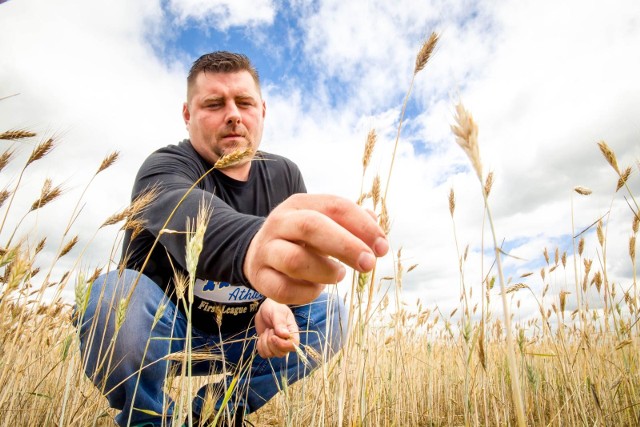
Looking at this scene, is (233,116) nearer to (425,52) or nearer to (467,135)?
(425,52)

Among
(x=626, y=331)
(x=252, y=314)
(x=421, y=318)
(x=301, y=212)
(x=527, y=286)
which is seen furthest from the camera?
(x=421, y=318)

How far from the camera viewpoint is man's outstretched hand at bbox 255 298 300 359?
82.5 inches

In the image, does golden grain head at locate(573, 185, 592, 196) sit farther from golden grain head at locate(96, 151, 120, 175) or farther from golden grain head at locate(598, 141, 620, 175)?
golden grain head at locate(96, 151, 120, 175)

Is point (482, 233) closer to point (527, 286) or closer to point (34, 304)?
point (527, 286)

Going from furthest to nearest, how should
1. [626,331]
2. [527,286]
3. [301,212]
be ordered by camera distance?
[626,331]
[527,286]
[301,212]

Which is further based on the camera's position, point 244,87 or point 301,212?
point 244,87

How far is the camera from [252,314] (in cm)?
293

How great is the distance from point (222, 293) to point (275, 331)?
0.67m

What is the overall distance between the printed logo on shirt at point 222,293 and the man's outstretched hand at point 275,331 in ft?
0.92

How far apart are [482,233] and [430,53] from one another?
28.6 inches

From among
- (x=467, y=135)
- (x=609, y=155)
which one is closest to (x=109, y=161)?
(x=467, y=135)

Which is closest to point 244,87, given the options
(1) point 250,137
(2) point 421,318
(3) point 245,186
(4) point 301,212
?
(1) point 250,137

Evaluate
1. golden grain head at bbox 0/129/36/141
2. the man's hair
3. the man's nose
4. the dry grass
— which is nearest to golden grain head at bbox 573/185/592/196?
the dry grass

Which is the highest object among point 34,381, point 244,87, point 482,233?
point 244,87
